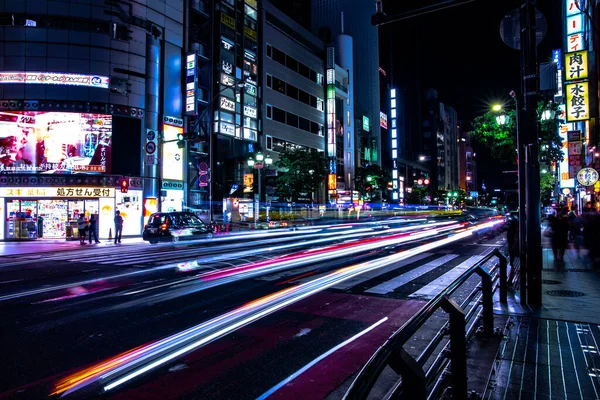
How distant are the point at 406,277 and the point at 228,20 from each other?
38.8 m

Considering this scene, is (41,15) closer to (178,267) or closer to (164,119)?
(164,119)

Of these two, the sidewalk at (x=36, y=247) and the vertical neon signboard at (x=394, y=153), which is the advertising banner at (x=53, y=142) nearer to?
the sidewalk at (x=36, y=247)

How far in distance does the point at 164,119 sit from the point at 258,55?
60.6 feet

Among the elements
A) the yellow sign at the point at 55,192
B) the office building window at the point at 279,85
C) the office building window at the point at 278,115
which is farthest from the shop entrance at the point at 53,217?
the office building window at the point at 279,85

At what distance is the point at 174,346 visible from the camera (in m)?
5.72

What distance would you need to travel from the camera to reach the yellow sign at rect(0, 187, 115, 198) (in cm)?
2920

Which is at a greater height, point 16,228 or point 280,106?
point 280,106

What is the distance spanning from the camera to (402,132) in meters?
126

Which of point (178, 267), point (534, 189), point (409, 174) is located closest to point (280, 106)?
point (178, 267)

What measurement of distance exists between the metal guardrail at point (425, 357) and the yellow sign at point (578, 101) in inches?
776

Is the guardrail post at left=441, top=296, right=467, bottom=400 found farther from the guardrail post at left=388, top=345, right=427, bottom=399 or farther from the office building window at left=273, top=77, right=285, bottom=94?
the office building window at left=273, top=77, right=285, bottom=94

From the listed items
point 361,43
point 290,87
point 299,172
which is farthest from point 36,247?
point 361,43

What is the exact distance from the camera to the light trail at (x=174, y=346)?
4.62 metres

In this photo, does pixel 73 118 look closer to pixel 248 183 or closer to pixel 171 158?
pixel 171 158
